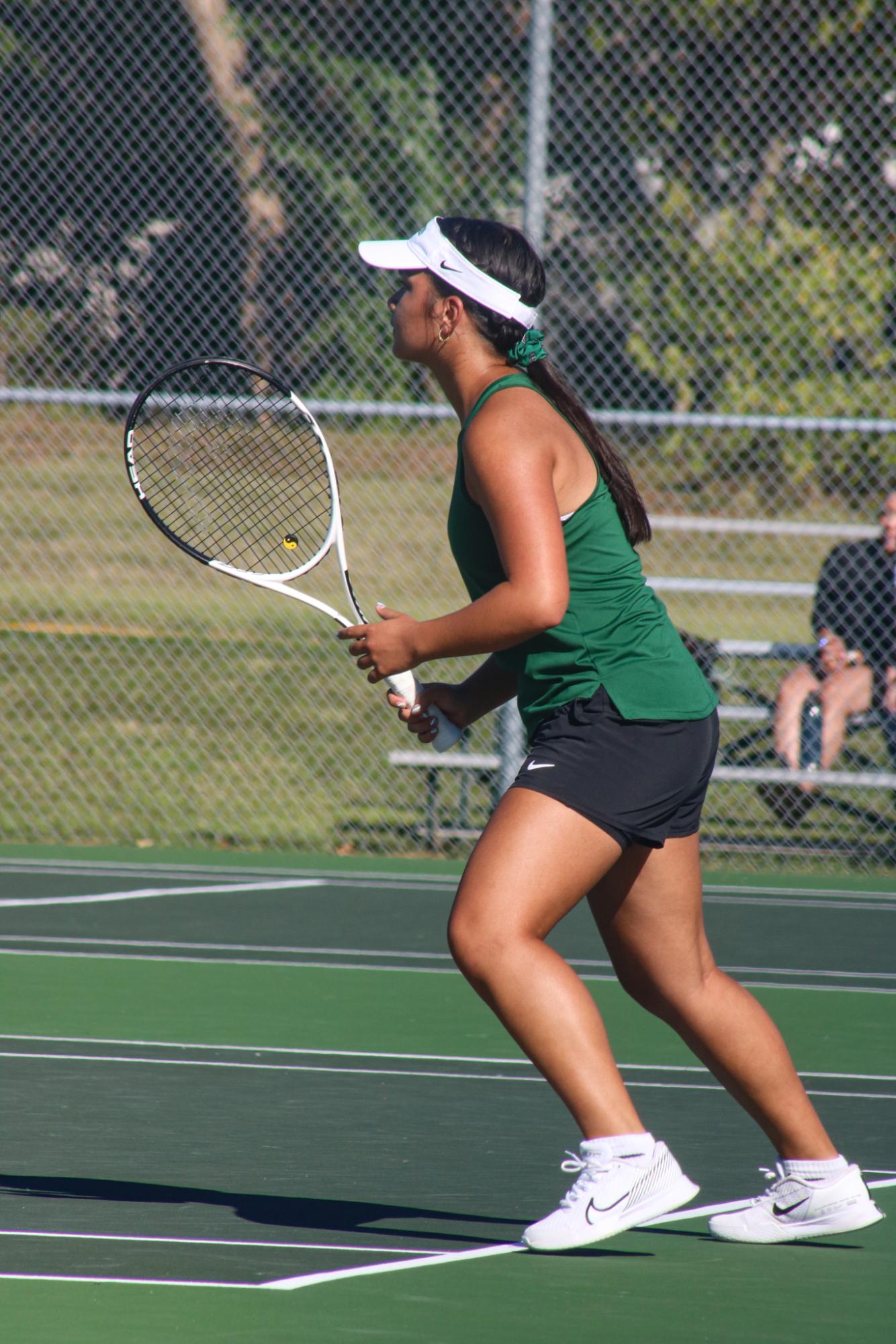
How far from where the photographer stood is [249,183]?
12781 millimetres

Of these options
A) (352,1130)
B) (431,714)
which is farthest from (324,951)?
(431,714)

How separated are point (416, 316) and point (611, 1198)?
1.62 metres

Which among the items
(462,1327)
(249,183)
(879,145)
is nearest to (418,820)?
(249,183)

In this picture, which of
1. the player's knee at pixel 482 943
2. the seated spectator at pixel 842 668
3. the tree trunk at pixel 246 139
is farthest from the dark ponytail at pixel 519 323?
the tree trunk at pixel 246 139

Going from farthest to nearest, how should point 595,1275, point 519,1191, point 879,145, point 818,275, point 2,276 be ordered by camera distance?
point 879,145 < point 818,275 < point 2,276 < point 519,1191 < point 595,1275

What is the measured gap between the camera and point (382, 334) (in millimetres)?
12094

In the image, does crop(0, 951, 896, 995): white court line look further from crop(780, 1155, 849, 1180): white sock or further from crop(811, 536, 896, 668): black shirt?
crop(780, 1155, 849, 1180): white sock

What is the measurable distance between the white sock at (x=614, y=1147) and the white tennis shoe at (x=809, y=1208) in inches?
14.4

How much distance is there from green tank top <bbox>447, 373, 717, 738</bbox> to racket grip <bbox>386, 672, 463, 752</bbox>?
0.19m

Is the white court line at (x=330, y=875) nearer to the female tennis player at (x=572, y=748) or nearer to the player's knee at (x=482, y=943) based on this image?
the female tennis player at (x=572, y=748)

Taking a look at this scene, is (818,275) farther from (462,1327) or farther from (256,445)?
(462,1327)

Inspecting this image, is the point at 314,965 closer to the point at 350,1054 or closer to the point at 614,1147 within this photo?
the point at 350,1054

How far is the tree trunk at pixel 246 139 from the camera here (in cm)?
1204

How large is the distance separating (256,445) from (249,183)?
22.7 feet
